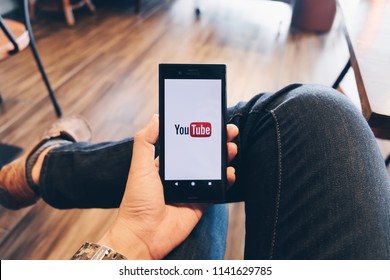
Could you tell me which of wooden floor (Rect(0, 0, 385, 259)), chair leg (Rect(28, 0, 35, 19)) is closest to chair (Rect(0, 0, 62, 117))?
wooden floor (Rect(0, 0, 385, 259))

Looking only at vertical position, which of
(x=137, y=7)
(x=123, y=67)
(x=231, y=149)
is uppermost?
(x=231, y=149)

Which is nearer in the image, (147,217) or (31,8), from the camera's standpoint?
(147,217)

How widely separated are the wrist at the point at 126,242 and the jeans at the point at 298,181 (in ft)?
0.27

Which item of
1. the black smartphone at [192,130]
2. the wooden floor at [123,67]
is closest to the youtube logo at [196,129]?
the black smartphone at [192,130]

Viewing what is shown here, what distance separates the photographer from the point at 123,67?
5.83 ft

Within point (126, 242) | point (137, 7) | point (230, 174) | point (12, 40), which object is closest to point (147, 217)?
point (126, 242)

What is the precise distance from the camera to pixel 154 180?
560mm

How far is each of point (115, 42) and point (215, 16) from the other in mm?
1019

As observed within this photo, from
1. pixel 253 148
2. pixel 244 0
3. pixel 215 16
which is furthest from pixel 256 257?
pixel 244 0

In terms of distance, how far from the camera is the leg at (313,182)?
1.39ft

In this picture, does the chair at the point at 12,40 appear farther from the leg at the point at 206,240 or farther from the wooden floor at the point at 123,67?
the leg at the point at 206,240

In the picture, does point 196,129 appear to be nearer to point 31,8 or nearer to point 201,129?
point 201,129

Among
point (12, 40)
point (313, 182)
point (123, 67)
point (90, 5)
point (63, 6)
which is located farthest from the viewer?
point (90, 5)

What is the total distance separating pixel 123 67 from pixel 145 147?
1.35 metres
